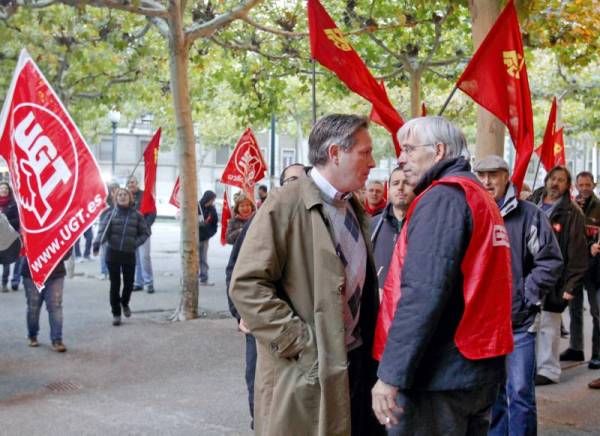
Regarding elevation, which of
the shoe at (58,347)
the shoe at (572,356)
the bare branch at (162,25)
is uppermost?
the bare branch at (162,25)

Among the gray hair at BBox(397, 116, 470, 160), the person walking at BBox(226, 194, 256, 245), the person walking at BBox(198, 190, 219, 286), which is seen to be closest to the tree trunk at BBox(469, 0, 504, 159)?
the person walking at BBox(226, 194, 256, 245)

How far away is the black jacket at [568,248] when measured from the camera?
7.54 metres

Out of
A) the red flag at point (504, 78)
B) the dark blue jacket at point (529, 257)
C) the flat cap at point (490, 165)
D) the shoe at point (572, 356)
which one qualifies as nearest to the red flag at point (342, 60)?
the red flag at point (504, 78)

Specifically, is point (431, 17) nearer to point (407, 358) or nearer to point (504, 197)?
point (504, 197)

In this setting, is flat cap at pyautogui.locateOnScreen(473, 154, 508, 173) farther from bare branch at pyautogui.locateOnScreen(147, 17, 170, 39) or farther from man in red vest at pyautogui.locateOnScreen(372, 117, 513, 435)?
bare branch at pyautogui.locateOnScreen(147, 17, 170, 39)

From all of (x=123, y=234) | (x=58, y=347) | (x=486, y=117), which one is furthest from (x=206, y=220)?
(x=486, y=117)

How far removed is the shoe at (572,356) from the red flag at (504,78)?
11.6ft

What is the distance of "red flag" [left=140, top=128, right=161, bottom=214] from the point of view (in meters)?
13.1

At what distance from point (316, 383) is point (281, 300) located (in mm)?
352

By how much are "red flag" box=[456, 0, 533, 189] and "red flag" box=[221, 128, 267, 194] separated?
8032 millimetres

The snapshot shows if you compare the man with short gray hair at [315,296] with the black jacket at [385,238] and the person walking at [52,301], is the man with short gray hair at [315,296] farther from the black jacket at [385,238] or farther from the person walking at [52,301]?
the person walking at [52,301]

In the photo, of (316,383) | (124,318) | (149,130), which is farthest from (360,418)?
(149,130)

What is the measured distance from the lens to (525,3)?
7.68m

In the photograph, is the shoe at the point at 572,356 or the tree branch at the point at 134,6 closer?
the shoe at the point at 572,356
